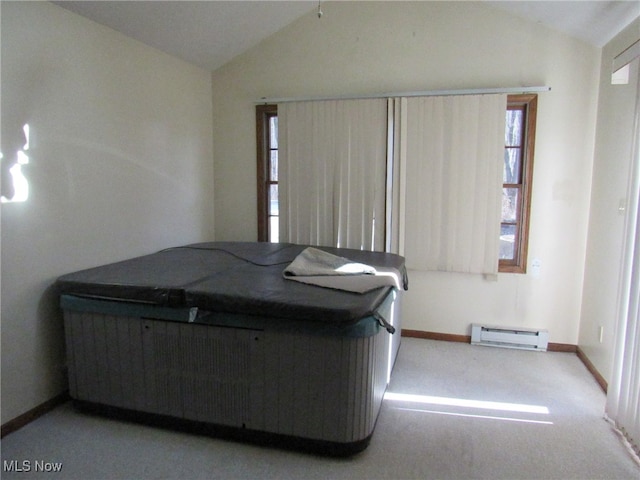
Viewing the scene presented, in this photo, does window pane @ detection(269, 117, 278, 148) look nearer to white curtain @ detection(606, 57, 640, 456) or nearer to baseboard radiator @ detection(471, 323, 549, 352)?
baseboard radiator @ detection(471, 323, 549, 352)

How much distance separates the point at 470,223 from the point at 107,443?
2871 mm

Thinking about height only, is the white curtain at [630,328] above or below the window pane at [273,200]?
below

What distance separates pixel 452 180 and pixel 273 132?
1.68 meters

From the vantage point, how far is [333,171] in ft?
12.0

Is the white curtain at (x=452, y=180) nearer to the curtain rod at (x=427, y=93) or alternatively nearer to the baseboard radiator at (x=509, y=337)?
the curtain rod at (x=427, y=93)

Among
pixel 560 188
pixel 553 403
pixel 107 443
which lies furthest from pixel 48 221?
pixel 560 188

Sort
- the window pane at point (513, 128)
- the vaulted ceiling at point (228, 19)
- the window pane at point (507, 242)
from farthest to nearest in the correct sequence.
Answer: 1. the window pane at point (507, 242)
2. the window pane at point (513, 128)
3. the vaulted ceiling at point (228, 19)

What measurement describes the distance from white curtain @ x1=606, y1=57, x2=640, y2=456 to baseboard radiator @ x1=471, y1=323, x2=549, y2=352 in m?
1.13

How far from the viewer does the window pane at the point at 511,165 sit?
136 inches

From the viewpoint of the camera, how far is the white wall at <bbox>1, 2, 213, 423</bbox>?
2156 millimetres

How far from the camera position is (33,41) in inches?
87.1

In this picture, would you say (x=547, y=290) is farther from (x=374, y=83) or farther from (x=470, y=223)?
(x=374, y=83)

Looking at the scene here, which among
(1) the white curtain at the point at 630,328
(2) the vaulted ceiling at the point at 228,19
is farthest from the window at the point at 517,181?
(1) the white curtain at the point at 630,328

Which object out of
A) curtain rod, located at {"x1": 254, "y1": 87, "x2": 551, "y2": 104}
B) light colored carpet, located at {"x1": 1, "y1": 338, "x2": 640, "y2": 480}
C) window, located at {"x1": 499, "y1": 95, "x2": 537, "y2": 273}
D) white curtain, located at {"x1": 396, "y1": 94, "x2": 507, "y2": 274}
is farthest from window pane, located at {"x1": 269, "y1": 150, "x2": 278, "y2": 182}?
light colored carpet, located at {"x1": 1, "y1": 338, "x2": 640, "y2": 480}
